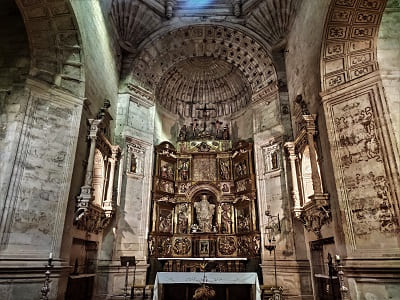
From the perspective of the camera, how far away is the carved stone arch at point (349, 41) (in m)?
7.32

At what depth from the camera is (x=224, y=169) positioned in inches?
550

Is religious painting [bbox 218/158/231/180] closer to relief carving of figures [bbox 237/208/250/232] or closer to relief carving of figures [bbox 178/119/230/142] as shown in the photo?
relief carving of figures [bbox 178/119/230/142]

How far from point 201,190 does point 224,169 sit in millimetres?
1519

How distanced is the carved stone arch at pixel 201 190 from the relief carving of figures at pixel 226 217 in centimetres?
47

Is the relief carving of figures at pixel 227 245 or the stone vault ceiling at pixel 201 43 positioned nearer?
the relief carving of figures at pixel 227 245

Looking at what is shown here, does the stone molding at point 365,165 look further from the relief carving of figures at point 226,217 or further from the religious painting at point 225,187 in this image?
the religious painting at point 225,187

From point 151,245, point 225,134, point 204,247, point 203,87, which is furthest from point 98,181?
point 203,87

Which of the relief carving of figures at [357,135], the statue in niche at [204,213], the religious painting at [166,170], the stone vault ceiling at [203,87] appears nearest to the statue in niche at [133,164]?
the religious painting at [166,170]

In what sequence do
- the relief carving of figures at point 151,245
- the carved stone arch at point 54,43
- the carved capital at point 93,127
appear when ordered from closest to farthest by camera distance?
the carved stone arch at point 54,43 < the carved capital at point 93,127 < the relief carving of figures at point 151,245

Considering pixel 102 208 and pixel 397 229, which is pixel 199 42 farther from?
pixel 397 229

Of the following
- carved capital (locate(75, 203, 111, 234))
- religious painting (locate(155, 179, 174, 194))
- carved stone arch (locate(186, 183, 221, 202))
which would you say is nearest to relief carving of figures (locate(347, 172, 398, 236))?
carved capital (locate(75, 203, 111, 234))

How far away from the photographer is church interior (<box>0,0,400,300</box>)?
263 inches

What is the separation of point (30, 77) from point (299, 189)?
346 inches

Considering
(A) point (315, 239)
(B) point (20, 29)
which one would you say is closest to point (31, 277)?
(B) point (20, 29)
